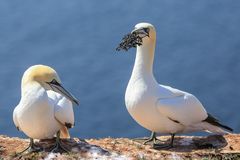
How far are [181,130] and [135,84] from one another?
58 cm

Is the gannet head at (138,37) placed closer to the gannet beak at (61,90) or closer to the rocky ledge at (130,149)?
the gannet beak at (61,90)

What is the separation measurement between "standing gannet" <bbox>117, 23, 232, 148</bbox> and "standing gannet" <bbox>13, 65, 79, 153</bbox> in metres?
0.58

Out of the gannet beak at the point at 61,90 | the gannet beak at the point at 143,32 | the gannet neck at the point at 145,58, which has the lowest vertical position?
the gannet beak at the point at 61,90

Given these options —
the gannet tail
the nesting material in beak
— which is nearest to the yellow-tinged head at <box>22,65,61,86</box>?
the gannet tail

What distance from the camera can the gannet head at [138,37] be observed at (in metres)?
5.61

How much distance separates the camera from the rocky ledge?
524cm

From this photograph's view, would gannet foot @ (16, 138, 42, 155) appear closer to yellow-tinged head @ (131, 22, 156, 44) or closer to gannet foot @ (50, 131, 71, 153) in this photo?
gannet foot @ (50, 131, 71, 153)

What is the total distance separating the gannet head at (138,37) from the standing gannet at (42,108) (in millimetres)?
670

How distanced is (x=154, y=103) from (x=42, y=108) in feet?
3.19

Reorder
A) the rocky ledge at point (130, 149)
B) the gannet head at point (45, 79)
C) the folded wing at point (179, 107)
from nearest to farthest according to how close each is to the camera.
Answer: the rocky ledge at point (130, 149) → the gannet head at point (45, 79) → the folded wing at point (179, 107)

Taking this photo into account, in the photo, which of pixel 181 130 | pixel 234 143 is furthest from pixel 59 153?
pixel 234 143

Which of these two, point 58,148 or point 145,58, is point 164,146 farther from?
point 58,148

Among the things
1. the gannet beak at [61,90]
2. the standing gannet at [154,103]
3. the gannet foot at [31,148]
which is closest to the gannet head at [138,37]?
the standing gannet at [154,103]

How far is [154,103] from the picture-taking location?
5559mm
